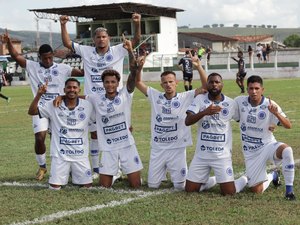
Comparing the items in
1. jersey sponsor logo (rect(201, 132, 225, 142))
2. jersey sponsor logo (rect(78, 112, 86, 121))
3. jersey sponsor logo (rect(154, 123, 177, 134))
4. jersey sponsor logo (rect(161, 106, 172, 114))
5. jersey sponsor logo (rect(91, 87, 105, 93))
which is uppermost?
jersey sponsor logo (rect(91, 87, 105, 93))

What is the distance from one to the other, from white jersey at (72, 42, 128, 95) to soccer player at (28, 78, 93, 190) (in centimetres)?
72

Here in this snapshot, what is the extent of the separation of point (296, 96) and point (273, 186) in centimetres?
1548

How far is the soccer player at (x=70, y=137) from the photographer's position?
25.7 feet

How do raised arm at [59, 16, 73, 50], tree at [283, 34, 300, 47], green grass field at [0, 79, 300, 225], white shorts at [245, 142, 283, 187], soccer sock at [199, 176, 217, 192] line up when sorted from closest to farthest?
green grass field at [0, 79, 300, 225], white shorts at [245, 142, 283, 187], soccer sock at [199, 176, 217, 192], raised arm at [59, 16, 73, 50], tree at [283, 34, 300, 47]

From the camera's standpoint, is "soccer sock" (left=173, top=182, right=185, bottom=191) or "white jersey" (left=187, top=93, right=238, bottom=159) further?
"soccer sock" (left=173, top=182, right=185, bottom=191)

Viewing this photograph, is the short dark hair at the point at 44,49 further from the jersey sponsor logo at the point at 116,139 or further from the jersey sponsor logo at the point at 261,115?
the jersey sponsor logo at the point at 261,115

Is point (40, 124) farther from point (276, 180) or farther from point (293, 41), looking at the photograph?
point (293, 41)

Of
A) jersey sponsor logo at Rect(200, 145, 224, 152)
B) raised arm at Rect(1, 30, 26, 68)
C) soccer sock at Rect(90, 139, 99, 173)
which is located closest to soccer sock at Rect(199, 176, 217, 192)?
jersey sponsor logo at Rect(200, 145, 224, 152)

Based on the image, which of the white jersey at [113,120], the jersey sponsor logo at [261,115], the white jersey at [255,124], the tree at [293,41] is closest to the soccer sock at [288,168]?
the white jersey at [255,124]

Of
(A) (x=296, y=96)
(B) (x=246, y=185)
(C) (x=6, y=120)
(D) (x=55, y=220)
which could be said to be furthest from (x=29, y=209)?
(A) (x=296, y=96)

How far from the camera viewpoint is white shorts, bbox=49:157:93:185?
25.4ft

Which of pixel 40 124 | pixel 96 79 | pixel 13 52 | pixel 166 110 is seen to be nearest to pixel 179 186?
pixel 166 110

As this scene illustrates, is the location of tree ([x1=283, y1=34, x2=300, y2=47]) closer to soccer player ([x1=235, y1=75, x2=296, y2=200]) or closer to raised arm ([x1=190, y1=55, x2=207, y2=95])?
raised arm ([x1=190, y1=55, x2=207, y2=95])

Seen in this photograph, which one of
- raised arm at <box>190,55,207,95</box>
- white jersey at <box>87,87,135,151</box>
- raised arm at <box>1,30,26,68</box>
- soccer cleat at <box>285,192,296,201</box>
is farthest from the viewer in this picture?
raised arm at <box>1,30,26,68</box>
